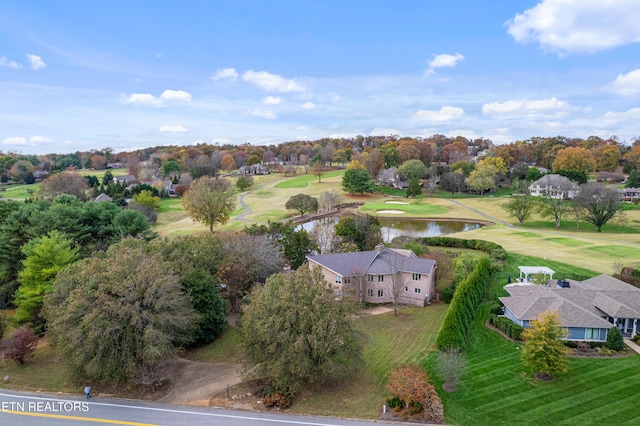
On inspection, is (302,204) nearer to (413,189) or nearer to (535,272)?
(413,189)

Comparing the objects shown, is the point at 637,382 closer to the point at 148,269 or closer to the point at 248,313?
the point at 248,313

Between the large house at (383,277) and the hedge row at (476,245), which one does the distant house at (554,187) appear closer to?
the hedge row at (476,245)

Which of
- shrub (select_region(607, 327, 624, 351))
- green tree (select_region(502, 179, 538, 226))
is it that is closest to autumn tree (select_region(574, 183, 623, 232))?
green tree (select_region(502, 179, 538, 226))

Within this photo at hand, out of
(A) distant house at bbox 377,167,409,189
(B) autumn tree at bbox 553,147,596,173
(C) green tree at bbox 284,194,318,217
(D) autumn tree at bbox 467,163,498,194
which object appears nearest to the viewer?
(C) green tree at bbox 284,194,318,217

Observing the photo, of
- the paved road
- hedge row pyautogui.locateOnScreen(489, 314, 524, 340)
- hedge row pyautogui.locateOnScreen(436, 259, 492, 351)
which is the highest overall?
hedge row pyautogui.locateOnScreen(436, 259, 492, 351)

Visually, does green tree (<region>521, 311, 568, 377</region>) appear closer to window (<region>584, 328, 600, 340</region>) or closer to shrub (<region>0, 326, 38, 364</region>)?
window (<region>584, 328, 600, 340</region>)

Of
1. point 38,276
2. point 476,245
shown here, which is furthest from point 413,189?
point 38,276
